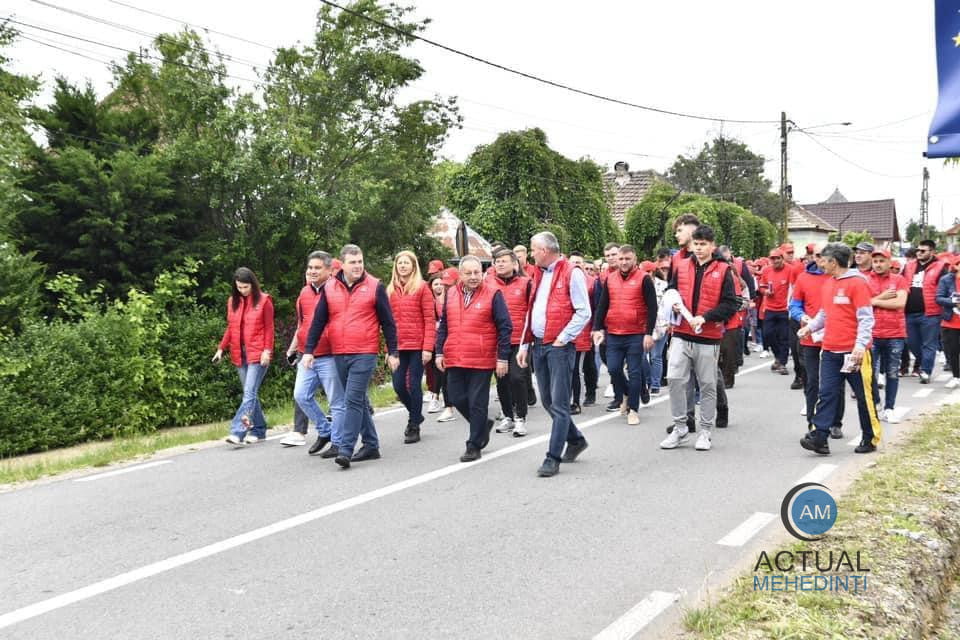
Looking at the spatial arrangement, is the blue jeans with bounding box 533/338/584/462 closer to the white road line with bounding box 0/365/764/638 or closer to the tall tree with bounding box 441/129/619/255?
the white road line with bounding box 0/365/764/638

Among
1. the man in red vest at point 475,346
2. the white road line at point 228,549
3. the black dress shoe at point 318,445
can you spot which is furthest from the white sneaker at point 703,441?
the black dress shoe at point 318,445

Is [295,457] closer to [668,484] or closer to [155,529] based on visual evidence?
[155,529]

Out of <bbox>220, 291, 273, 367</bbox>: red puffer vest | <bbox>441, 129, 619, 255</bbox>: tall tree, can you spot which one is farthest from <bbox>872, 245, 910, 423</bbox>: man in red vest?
<bbox>441, 129, 619, 255</bbox>: tall tree

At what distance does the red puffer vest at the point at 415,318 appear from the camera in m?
9.07

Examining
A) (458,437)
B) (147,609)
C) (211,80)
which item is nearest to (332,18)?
(211,80)

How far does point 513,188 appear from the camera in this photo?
2878cm

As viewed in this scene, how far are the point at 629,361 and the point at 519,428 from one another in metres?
1.78

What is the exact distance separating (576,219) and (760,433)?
2246 cm

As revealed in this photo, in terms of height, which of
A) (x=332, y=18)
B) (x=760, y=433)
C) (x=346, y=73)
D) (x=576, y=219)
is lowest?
(x=760, y=433)

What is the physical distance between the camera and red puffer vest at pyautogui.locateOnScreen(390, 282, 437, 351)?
9.07m

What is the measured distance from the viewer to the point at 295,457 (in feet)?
27.4

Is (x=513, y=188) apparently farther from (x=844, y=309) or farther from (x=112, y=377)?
(x=844, y=309)

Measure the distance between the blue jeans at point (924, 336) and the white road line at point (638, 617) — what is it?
10587 mm

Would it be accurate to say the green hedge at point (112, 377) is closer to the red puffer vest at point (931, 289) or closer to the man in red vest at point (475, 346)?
the man in red vest at point (475, 346)
